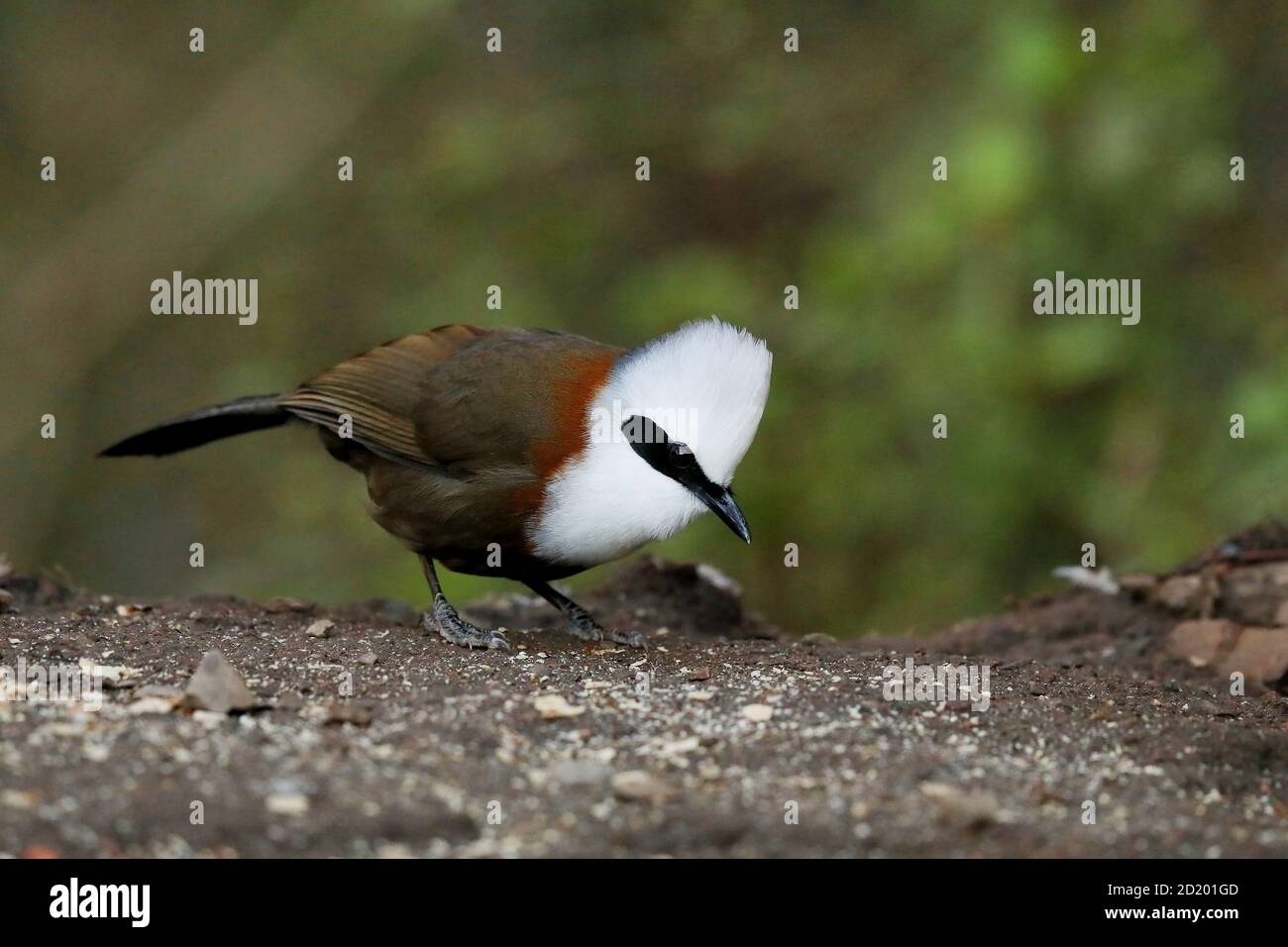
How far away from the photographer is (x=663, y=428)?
182 inches

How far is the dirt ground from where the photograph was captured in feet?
9.70

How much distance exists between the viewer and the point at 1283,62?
832cm

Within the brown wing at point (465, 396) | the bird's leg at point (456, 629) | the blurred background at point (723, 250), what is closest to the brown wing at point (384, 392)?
the brown wing at point (465, 396)

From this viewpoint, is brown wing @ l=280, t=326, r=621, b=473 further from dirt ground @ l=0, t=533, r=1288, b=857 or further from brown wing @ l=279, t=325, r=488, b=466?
dirt ground @ l=0, t=533, r=1288, b=857

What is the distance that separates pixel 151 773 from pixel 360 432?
2373mm

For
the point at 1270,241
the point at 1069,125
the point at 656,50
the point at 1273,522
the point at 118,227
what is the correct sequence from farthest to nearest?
the point at 118,227 < the point at 656,50 < the point at 1270,241 < the point at 1069,125 < the point at 1273,522

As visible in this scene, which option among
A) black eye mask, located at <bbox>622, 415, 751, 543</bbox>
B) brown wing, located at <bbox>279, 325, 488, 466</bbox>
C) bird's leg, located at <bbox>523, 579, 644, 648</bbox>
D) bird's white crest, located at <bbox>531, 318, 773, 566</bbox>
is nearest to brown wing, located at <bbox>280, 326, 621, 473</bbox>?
brown wing, located at <bbox>279, 325, 488, 466</bbox>

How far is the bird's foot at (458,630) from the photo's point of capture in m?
4.79

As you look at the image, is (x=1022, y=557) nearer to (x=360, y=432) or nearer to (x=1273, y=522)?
(x=1273, y=522)

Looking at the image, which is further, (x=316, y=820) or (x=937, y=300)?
(x=937, y=300)

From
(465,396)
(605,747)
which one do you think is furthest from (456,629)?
(605,747)

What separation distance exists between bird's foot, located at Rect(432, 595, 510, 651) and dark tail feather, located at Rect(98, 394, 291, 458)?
112 cm
